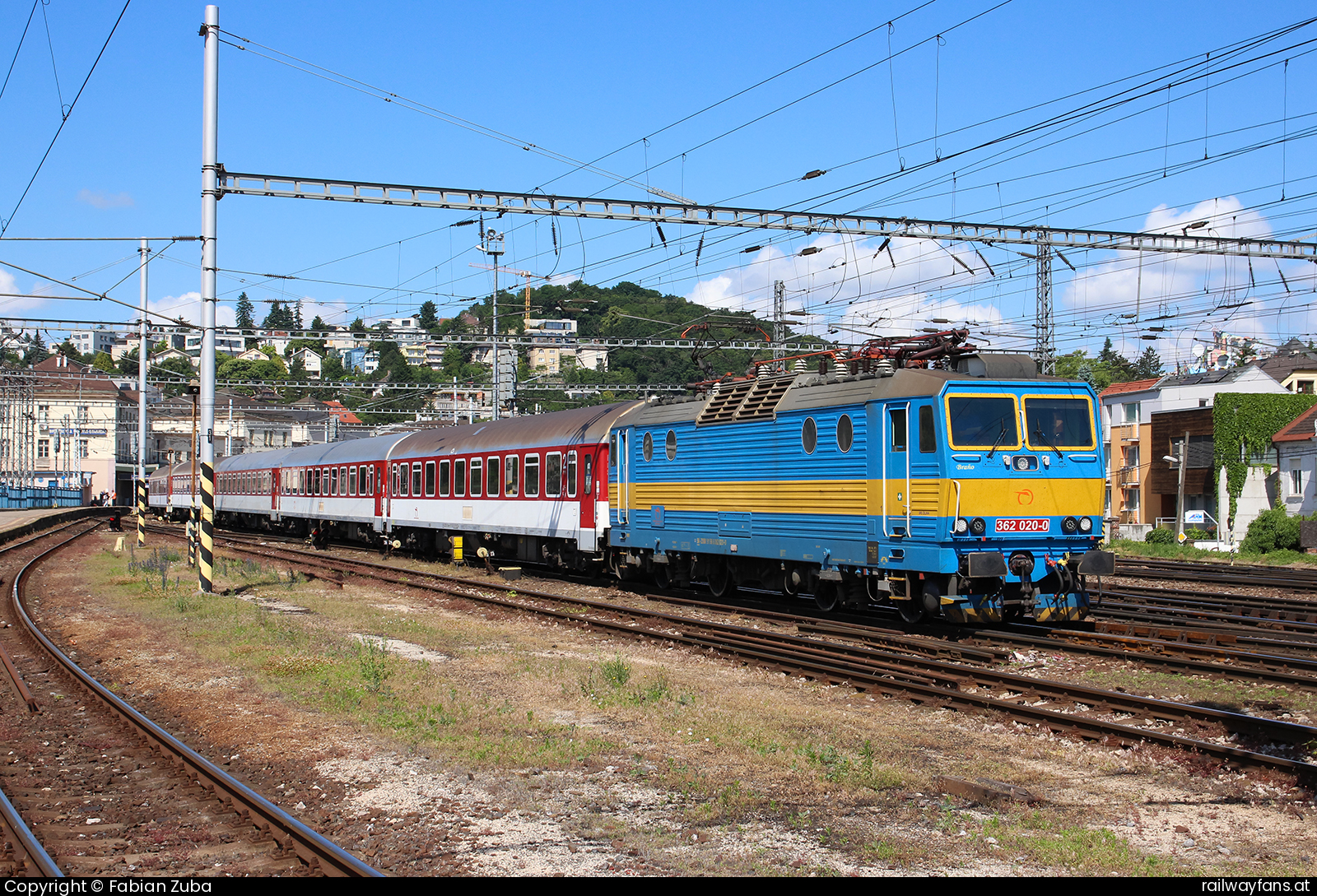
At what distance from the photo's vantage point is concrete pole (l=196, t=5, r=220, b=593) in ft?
74.8

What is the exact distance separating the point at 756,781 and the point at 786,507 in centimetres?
985

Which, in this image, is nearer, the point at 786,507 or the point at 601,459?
the point at 786,507

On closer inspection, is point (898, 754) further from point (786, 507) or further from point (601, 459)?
point (601, 459)

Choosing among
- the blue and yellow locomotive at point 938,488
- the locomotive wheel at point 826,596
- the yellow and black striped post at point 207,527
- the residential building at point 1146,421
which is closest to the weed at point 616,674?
the blue and yellow locomotive at point 938,488

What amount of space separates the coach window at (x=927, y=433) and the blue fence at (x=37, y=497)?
7822 cm

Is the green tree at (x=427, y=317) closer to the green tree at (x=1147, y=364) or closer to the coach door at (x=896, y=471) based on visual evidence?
the green tree at (x=1147, y=364)

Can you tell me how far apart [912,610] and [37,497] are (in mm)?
82575

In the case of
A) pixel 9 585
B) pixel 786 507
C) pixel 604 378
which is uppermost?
pixel 604 378

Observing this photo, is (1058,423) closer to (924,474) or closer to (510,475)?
(924,474)

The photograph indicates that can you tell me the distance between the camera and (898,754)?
1005 cm

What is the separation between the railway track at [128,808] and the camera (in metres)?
7.16

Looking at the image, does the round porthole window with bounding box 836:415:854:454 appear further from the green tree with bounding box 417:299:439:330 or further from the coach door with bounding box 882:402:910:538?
the green tree with bounding box 417:299:439:330

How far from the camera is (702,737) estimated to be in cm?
1078
